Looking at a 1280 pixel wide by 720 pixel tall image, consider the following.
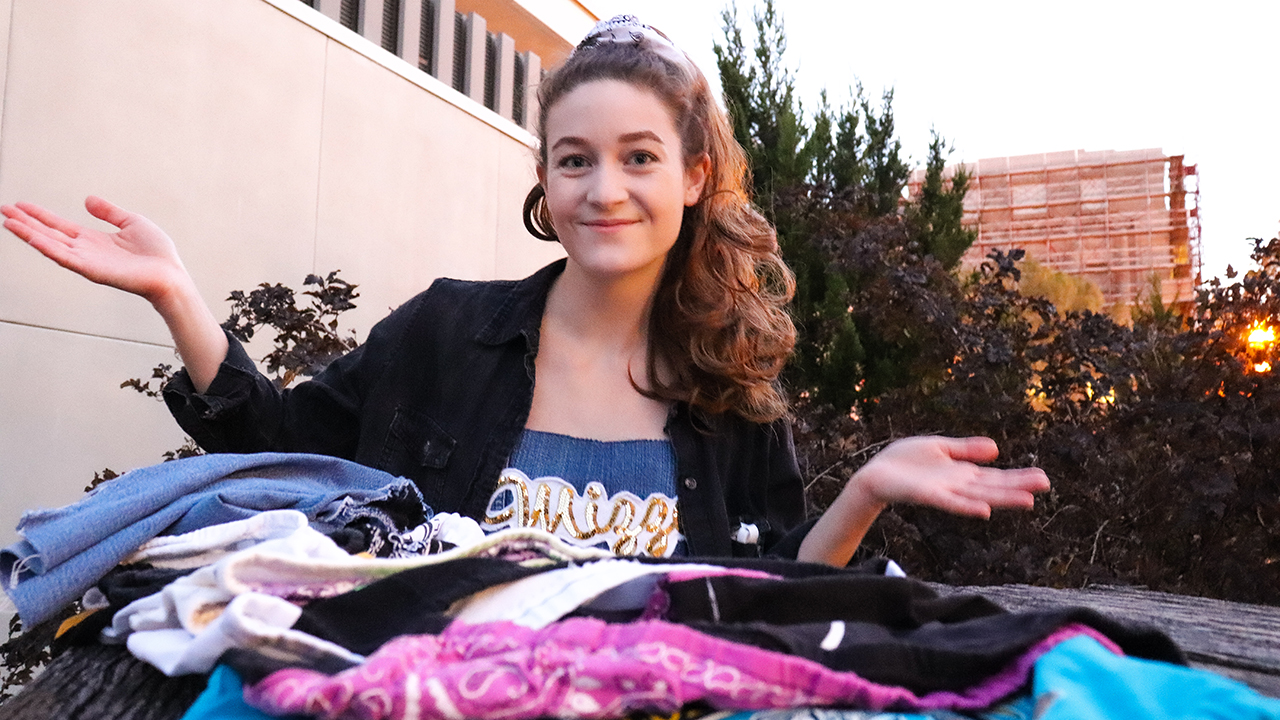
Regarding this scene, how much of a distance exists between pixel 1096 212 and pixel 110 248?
2031cm

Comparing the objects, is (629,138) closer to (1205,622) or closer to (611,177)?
(611,177)

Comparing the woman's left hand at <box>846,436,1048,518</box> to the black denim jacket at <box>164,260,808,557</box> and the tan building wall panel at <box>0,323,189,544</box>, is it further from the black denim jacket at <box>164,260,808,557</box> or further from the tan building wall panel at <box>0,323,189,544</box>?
the tan building wall panel at <box>0,323,189,544</box>

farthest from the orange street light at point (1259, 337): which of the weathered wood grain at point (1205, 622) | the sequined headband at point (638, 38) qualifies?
the sequined headband at point (638, 38)

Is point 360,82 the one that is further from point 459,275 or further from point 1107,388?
point 1107,388

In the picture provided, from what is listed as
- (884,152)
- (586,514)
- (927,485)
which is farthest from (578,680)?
(884,152)

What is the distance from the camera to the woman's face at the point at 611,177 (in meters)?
1.78

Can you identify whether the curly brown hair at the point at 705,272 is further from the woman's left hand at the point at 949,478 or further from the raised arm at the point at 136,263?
the raised arm at the point at 136,263

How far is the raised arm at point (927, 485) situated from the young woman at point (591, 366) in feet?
0.05

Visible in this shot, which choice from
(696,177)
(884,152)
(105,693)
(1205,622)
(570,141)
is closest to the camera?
(105,693)

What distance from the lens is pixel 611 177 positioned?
1761 millimetres

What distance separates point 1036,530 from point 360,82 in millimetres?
3840

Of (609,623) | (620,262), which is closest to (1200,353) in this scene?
(620,262)

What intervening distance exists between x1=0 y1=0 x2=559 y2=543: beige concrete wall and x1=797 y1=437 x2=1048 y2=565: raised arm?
2754mm

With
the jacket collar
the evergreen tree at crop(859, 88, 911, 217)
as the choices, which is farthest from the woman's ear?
the evergreen tree at crop(859, 88, 911, 217)
